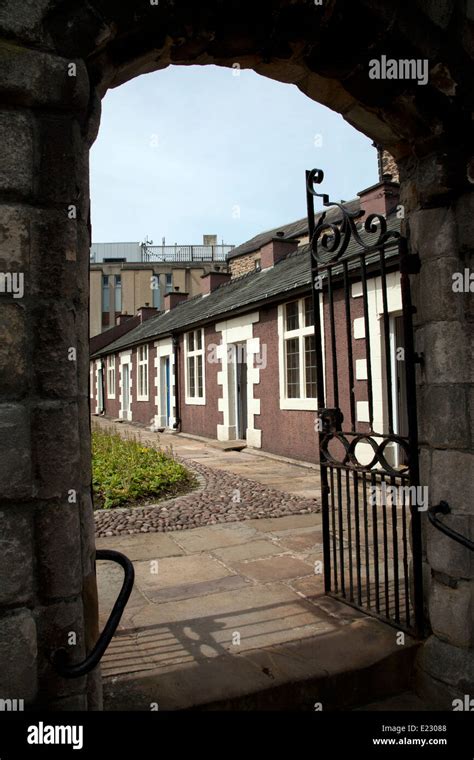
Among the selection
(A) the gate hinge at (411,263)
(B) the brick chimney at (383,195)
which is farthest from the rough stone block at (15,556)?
(B) the brick chimney at (383,195)

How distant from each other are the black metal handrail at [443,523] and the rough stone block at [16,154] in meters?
2.36

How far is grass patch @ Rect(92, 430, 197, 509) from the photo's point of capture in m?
7.10

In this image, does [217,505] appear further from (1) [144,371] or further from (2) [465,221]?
(1) [144,371]

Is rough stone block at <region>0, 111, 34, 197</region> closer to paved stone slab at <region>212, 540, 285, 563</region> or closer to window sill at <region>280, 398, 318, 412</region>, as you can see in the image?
paved stone slab at <region>212, 540, 285, 563</region>

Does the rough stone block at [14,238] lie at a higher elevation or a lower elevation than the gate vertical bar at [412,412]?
higher

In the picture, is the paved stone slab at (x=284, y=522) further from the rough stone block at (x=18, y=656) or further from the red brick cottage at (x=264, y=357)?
the rough stone block at (x=18, y=656)

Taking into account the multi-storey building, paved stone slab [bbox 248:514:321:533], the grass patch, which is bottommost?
paved stone slab [bbox 248:514:321:533]

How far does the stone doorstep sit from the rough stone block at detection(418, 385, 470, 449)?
1146 millimetres

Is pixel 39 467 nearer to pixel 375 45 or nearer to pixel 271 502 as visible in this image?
pixel 375 45

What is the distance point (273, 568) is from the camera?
436 centimetres

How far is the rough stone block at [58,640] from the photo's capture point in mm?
1846

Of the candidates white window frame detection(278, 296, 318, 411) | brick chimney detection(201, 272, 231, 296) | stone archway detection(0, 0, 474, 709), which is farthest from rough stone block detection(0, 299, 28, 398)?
brick chimney detection(201, 272, 231, 296)

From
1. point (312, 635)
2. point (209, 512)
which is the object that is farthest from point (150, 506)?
point (312, 635)

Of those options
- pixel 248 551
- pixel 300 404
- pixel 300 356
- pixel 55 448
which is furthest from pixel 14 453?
pixel 300 356
